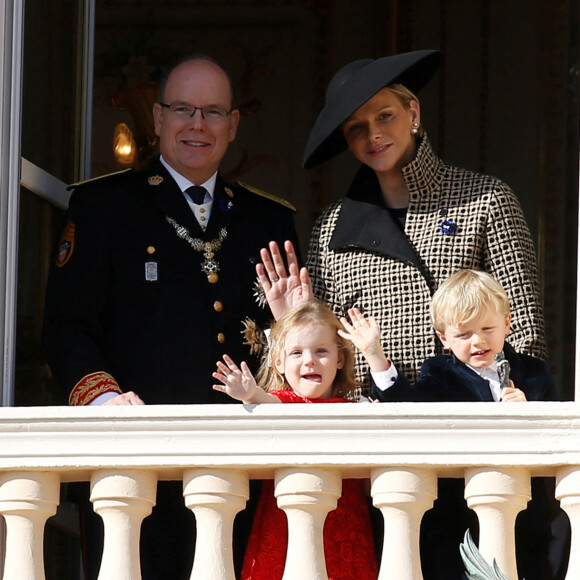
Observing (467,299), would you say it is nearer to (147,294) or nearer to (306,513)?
(306,513)

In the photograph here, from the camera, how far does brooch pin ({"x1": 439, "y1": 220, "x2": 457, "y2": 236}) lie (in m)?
4.43

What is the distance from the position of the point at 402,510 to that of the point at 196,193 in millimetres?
1346

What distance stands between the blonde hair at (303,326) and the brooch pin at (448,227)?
423 millimetres

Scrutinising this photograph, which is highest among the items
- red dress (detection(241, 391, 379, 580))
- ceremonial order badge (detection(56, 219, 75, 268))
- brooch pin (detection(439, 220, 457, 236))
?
brooch pin (detection(439, 220, 457, 236))

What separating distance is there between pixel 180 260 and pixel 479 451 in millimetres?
1201

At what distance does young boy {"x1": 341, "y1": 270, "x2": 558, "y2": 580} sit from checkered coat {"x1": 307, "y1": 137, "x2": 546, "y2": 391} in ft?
0.62

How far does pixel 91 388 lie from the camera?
4.23 meters

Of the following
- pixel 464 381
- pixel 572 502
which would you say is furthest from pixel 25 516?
pixel 572 502

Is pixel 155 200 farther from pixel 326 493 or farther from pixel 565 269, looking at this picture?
pixel 565 269

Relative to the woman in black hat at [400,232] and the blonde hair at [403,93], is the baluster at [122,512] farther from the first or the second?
the blonde hair at [403,93]

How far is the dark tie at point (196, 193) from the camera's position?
4.73 meters

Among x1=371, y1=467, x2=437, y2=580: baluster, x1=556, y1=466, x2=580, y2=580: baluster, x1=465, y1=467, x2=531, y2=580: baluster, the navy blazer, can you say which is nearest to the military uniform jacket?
the navy blazer

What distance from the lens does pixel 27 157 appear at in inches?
178

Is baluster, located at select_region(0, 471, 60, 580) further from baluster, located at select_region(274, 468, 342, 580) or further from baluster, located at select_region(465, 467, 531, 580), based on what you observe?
baluster, located at select_region(465, 467, 531, 580)
